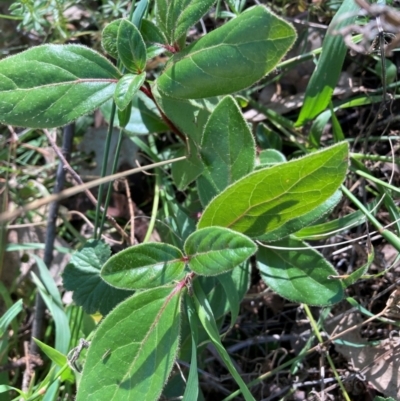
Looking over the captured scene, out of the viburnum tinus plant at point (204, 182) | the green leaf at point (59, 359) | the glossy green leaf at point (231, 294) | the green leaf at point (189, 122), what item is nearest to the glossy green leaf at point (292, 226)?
the viburnum tinus plant at point (204, 182)

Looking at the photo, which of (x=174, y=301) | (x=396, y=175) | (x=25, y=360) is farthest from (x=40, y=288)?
(x=396, y=175)

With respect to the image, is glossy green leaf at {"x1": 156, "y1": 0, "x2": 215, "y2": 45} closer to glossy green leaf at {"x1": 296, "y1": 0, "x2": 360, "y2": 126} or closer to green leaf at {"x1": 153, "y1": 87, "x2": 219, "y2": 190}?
green leaf at {"x1": 153, "y1": 87, "x2": 219, "y2": 190}

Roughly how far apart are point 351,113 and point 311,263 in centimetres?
86

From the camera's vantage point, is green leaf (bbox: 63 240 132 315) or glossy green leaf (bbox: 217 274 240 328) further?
green leaf (bbox: 63 240 132 315)

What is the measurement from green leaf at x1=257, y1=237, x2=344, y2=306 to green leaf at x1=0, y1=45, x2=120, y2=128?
0.64 metres

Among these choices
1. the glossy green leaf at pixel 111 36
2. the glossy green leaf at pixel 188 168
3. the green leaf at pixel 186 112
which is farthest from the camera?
the glossy green leaf at pixel 188 168

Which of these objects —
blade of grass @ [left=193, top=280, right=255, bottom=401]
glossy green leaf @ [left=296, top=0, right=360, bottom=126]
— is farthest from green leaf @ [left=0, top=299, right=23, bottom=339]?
glossy green leaf @ [left=296, top=0, right=360, bottom=126]

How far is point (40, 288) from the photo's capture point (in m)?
1.81

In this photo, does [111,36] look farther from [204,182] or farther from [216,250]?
[216,250]

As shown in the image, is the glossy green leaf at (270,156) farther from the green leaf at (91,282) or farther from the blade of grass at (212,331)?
the green leaf at (91,282)

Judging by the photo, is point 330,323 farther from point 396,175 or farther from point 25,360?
point 25,360

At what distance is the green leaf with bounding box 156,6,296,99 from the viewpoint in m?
1.13

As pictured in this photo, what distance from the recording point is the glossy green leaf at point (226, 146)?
52.3 inches

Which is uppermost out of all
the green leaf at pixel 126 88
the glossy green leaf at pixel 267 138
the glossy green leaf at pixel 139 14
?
the glossy green leaf at pixel 139 14
